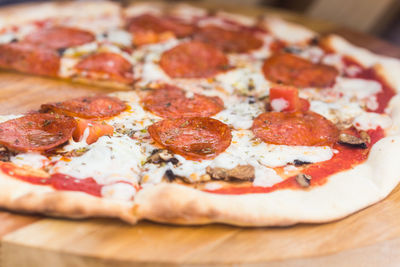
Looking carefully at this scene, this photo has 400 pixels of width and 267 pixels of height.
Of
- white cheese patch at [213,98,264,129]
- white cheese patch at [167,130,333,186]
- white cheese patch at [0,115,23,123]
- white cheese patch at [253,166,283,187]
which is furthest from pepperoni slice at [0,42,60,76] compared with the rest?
white cheese patch at [253,166,283,187]

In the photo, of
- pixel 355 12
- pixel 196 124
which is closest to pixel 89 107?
pixel 196 124

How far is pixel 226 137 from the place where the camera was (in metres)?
2.51

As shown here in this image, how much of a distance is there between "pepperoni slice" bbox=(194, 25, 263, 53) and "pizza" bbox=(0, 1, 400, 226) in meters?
0.02

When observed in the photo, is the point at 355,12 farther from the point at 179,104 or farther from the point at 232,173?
the point at 232,173

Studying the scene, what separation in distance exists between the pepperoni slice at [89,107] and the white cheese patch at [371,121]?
1.44m

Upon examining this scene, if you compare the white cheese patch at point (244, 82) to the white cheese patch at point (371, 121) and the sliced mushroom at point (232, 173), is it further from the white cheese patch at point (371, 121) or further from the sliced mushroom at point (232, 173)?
the sliced mushroom at point (232, 173)

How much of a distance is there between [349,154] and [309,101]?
2.23ft

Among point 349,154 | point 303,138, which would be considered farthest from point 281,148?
point 349,154

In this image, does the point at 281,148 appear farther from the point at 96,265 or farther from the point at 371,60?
the point at 371,60

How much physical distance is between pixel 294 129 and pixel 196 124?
0.56m

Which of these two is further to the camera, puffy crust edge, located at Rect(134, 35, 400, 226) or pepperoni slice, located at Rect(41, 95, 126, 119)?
pepperoni slice, located at Rect(41, 95, 126, 119)

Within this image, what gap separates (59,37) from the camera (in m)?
3.83

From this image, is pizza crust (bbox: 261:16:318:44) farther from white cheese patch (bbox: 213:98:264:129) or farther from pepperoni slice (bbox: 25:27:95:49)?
pepperoni slice (bbox: 25:27:95:49)

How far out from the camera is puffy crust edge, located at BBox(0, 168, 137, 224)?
6.30 feet
